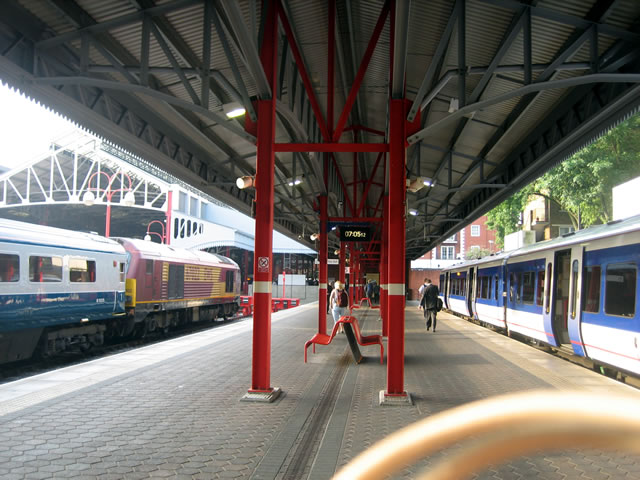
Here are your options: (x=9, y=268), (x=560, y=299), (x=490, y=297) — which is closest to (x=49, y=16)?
(x=9, y=268)

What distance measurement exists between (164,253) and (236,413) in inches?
489

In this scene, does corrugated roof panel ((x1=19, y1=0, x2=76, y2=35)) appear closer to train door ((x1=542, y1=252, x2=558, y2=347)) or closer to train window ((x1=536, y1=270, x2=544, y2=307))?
train door ((x1=542, y1=252, x2=558, y2=347))

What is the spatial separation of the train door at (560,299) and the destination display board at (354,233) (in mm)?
5647

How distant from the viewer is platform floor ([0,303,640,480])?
4363 mm

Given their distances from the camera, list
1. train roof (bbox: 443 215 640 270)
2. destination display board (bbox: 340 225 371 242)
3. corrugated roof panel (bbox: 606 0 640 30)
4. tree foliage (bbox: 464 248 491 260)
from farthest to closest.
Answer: tree foliage (bbox: 464 248 491 260)
destination display board (bbox: 340 225 371 242)
train roof (bbox: 443 215 640 270)
corrugated roof panel (bbox: 606 0 640 30)

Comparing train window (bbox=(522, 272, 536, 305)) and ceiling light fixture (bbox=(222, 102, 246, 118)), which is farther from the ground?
ceiling light fixture (bbox=(222, 102, 246, 118))

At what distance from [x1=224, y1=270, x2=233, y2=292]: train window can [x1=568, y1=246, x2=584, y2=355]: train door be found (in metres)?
17.4

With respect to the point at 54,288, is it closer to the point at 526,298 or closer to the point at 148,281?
the point at 148,281

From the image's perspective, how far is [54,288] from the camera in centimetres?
1123

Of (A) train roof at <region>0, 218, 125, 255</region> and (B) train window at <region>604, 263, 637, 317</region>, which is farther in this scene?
(A) train roof at <region>0, 218, 125, 255</region>

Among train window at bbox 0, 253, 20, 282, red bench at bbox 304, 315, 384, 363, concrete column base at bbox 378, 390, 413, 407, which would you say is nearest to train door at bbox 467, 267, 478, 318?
red bench at bbox 304, 315, 384, 363

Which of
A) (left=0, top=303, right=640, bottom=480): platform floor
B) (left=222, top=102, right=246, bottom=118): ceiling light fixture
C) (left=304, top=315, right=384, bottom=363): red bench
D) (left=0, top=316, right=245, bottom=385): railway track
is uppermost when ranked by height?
(left=222, top=102, right=246, bottom=118): ceiling light fixture

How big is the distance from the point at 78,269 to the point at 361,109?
318 inches

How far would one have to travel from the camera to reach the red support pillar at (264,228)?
700 cm
